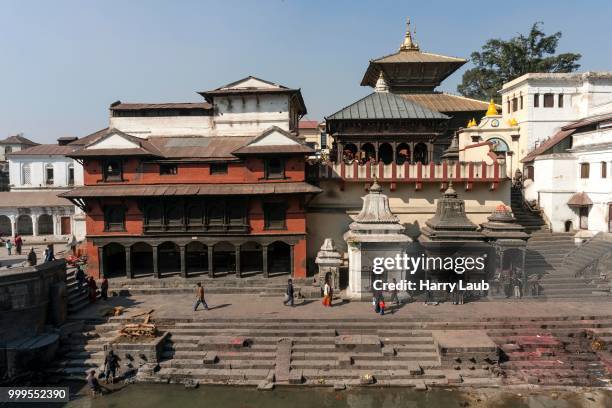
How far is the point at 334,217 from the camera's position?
25.0 metres

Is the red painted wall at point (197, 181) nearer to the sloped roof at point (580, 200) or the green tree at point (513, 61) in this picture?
the sloped roof at point (580, 200)

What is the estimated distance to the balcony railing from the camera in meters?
24.4

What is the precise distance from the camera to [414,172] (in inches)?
961

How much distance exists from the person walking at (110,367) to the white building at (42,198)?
1942cm

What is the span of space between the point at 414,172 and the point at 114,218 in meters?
17.1

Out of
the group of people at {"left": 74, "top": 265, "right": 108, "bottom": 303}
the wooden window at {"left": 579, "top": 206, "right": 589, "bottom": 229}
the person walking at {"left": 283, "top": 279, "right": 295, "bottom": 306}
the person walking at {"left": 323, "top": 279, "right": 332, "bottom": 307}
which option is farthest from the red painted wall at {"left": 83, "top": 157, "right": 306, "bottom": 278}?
the wooden window at {"left": 579, "top": 206, "right": 589, "bottom": 229}

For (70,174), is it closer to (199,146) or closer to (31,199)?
(31,199)

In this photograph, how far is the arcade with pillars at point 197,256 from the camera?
22.4 meters

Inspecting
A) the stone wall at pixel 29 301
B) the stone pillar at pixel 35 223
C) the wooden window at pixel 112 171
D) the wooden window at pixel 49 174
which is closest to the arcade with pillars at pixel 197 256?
the wooden window at pixel 112 171

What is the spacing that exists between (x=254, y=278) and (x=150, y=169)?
8174 mm

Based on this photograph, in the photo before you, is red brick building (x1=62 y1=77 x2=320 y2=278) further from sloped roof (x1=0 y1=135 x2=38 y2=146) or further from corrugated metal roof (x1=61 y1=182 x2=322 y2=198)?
sloped roof (x1=0 y1=135 x2=38 y2=146)

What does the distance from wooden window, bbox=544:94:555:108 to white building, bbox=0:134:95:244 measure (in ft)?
123

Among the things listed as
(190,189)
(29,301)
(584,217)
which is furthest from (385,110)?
(29,301)

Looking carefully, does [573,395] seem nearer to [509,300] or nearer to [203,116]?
[509,300]
